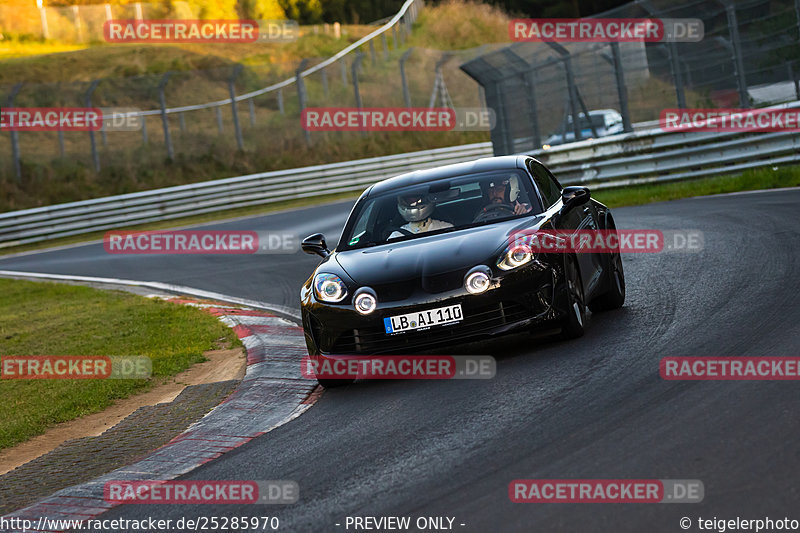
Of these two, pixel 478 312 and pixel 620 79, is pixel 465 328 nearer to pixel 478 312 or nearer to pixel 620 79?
pixel 478 312

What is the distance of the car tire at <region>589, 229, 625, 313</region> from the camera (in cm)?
823

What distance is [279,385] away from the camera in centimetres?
764

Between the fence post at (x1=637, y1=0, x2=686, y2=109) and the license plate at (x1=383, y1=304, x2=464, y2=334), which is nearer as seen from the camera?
the license plate at (x1=383, y1=304, x2=464, y2=334)

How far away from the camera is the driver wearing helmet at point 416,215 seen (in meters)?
7.93

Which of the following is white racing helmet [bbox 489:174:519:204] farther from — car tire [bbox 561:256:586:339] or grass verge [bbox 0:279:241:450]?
grass verge [bbox 0:279:241:450]

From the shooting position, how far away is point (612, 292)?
27.1ft

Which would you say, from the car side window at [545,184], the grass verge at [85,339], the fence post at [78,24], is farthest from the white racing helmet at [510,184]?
the fence post at [78,24]

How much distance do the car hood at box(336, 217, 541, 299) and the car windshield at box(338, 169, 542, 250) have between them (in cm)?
Answer: 21

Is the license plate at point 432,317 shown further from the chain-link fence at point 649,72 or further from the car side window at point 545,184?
the chain-link fence at point 649,72

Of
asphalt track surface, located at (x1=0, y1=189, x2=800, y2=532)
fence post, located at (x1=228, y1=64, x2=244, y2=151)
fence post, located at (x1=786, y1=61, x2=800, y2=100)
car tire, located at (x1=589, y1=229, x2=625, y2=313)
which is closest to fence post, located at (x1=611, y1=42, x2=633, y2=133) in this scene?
fence post, located at (x1=786, y1=61, x2=800, y2=100)

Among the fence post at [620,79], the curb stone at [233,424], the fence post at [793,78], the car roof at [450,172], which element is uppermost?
the fence post at [620,79]

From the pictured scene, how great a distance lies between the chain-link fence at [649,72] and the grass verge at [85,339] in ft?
32.1

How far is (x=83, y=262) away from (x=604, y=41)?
10.4 m

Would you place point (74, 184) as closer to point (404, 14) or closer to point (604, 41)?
point (604, 41)
